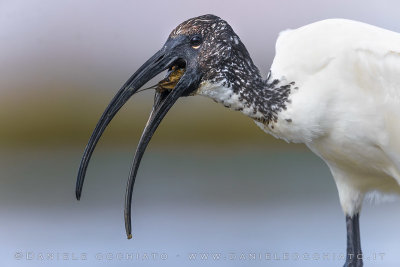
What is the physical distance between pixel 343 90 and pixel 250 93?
14.0 inches

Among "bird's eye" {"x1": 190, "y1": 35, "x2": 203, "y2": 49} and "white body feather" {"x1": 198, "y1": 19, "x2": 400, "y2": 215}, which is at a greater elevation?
"bird's eye" {"x1": 190, "y1": 35, "x2": 203, "y2": 49}

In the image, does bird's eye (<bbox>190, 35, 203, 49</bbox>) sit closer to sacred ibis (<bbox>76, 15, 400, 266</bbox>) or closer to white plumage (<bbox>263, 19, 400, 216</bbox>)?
sacred ibis (<bbox>76, 15, 400, 266</bbox>)

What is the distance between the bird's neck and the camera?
114 inches

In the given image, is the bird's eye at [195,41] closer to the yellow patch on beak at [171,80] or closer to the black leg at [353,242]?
the yellow patch on beak at [171,80]

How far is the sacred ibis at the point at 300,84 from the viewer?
9.52 ft

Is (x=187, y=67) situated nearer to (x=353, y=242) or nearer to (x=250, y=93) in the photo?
(x=250, y=93)

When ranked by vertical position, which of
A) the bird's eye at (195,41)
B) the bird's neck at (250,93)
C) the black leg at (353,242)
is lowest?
the black leg at (353,242)

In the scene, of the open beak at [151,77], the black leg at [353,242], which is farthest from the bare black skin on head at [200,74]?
the black leg at [353,242]

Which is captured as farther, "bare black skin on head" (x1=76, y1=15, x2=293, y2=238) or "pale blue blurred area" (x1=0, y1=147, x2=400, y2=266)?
"pale blue blurred area" (x1=0, y1=147, x2=400, y2=266)

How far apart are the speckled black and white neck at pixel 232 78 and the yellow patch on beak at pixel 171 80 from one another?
0.10 metres

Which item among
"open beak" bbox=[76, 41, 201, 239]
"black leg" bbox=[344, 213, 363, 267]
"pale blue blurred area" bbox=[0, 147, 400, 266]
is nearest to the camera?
"open beak" bbox=[76, 41, 201, 239]

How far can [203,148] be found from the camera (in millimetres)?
10656

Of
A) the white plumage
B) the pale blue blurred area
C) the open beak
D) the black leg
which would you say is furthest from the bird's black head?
the pale blue blurred area

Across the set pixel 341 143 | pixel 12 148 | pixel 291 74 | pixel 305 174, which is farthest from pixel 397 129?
pixel 12 148
